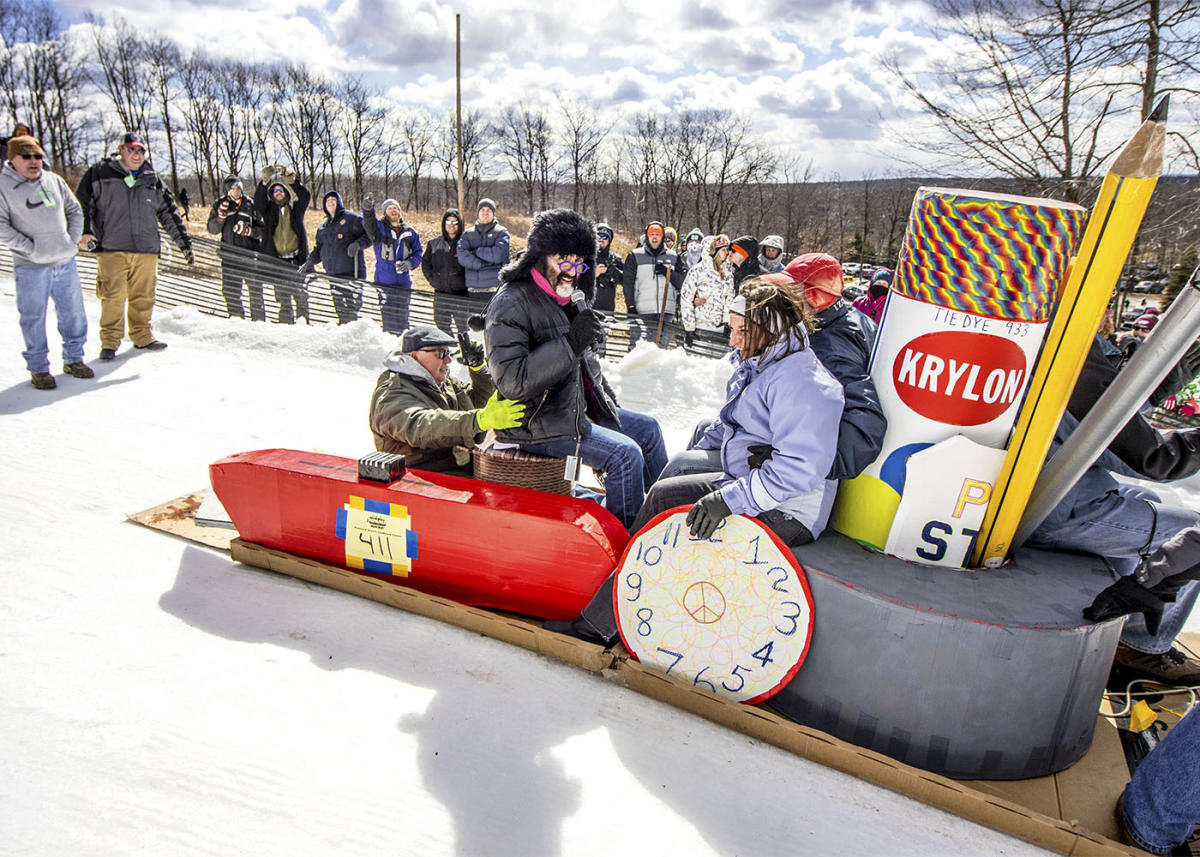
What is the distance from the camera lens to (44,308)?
571 cm

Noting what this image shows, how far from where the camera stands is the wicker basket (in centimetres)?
355

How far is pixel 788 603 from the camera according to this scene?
2617mm

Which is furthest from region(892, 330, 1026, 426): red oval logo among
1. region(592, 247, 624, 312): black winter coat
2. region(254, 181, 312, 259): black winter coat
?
region(254, 181, 312, 259): black winter coat

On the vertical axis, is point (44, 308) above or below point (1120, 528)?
above

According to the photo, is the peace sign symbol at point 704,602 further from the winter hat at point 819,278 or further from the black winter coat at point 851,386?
the winter hat at point 819,278

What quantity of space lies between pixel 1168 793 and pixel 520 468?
2710 mm

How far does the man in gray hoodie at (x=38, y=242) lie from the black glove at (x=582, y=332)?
4507 mm

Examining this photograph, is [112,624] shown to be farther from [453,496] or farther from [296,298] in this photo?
[296,298]

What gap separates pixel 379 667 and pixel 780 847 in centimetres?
167

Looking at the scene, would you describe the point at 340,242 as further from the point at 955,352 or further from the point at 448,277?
the point at 955,352

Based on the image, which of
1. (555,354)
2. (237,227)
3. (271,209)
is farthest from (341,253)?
(555,354)

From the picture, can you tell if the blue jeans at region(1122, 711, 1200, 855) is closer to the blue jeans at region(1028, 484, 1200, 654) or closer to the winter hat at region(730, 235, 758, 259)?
the blue jeans at region(1028, 484, 1200, 654)

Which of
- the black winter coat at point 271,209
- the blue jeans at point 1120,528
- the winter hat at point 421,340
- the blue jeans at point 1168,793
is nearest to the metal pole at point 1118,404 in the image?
the blue jeans at point 1120,528

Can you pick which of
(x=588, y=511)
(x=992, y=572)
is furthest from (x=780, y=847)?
(x=588, y=511)
